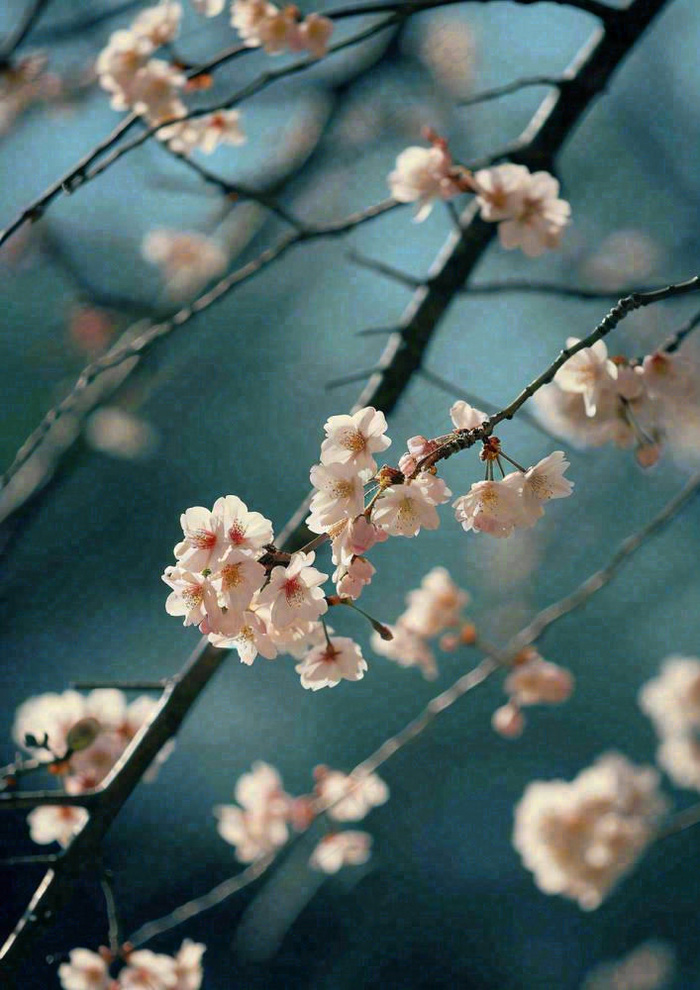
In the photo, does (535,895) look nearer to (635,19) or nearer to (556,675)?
(556,675)

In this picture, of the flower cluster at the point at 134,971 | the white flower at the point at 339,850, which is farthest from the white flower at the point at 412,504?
the white flower at the point at 339,850

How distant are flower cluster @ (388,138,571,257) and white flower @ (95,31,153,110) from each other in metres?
0.51

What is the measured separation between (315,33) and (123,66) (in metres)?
0.34

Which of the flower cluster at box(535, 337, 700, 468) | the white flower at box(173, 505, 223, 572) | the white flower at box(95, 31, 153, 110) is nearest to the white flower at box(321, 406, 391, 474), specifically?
the white flower at box(173, 505, 223, 572)

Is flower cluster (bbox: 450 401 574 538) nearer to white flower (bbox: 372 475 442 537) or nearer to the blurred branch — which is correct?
white flower (bbox: 372 475 442 537)

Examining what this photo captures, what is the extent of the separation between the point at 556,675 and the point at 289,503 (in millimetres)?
5176

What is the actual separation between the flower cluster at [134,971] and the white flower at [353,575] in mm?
700

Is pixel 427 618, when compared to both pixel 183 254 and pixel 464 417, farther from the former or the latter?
pixel 183 254

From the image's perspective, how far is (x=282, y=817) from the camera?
1976 mm

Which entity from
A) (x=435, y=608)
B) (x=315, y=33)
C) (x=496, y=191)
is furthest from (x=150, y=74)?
(x=435, y=608)

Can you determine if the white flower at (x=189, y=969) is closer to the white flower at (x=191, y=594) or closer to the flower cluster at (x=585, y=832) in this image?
the white flower at (x=191, y=594)

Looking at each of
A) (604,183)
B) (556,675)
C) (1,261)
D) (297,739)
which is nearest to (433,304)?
(556,675)

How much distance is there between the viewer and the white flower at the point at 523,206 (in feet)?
4.20

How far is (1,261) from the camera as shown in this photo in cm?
281
